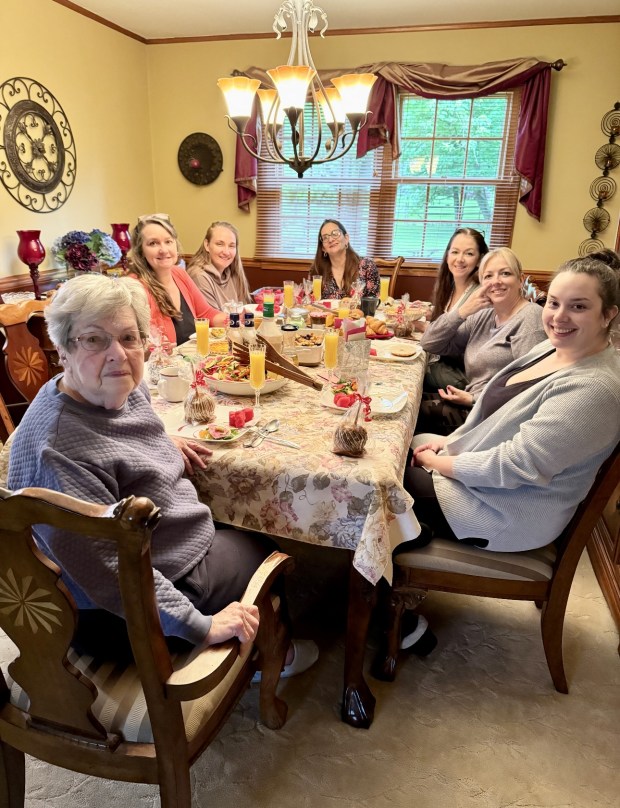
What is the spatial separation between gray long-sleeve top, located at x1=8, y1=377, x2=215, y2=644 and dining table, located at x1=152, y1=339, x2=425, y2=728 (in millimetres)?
128

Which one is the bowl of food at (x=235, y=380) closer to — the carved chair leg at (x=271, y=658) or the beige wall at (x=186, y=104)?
the carved chair leg at (x=271, y=658)

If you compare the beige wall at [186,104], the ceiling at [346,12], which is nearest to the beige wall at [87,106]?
the beige wall at [186,104]

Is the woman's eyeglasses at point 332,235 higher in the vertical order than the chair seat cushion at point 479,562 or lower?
higher

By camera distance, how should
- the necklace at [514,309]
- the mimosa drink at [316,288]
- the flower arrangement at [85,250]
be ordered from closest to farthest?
1. the necklace at [514,309]
2. the mimosa drink at [316,288]
3. the flower arrangement at [85,250]

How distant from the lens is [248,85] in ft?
7.68

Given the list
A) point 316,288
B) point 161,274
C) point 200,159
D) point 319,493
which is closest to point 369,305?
point 316,288

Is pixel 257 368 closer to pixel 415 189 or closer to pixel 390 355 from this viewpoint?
pixel 390 355

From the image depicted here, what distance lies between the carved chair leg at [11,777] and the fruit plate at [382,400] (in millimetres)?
1141

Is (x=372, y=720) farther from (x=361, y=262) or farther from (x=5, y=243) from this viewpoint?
(x=5, y=243)

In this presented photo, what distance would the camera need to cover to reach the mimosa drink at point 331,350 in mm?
2047

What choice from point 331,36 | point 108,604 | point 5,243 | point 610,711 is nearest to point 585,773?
point 610,711

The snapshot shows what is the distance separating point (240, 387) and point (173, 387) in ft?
0.70

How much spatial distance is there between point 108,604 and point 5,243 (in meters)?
3.27

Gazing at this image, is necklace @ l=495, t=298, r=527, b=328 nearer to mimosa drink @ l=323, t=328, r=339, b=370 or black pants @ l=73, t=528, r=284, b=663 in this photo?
mimosa drink @ l=323, t=328, r=339, b=370
